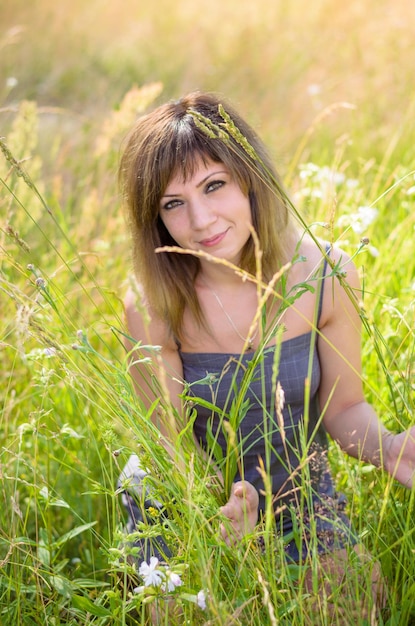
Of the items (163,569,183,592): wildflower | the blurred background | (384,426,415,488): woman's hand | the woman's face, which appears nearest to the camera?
(163,569,183,592): wildflower

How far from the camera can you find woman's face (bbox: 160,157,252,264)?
5.42ft

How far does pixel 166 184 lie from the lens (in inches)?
66.2

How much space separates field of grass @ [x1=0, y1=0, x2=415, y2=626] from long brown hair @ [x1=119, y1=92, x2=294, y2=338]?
0.14 metres

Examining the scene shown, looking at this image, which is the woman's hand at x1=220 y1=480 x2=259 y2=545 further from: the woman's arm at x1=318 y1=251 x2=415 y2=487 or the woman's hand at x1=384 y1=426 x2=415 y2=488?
the woman's arm at x1=318 y1=251 x2=415 y2=487

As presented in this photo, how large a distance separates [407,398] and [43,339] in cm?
64

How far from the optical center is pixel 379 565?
51.9 inches

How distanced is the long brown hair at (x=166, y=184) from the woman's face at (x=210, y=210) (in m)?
0.02

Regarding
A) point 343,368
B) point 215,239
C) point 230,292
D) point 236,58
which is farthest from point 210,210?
point 236,58

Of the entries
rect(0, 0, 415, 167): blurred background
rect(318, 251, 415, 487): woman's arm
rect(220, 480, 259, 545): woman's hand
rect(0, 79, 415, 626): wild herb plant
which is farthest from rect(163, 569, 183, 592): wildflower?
rect(0, 0, 415, 167): blurred background

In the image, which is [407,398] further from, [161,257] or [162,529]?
[161,257]

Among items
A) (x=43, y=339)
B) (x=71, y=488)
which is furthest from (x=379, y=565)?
Result: (x=71, y=488)

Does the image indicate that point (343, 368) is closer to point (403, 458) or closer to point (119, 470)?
point (403, 458)

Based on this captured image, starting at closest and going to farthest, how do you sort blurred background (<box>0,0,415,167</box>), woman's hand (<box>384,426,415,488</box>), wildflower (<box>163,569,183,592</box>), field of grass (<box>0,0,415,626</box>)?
1. wildflower (<box>163,569,183,592</box>)
2. field of grass (<box>0,0,415,626</box>)
3. woman's hand (<box>384,426,415,488</box>)
4. blurred background (<box>0,0,415,167</box>)

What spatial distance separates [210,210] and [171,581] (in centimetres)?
87
